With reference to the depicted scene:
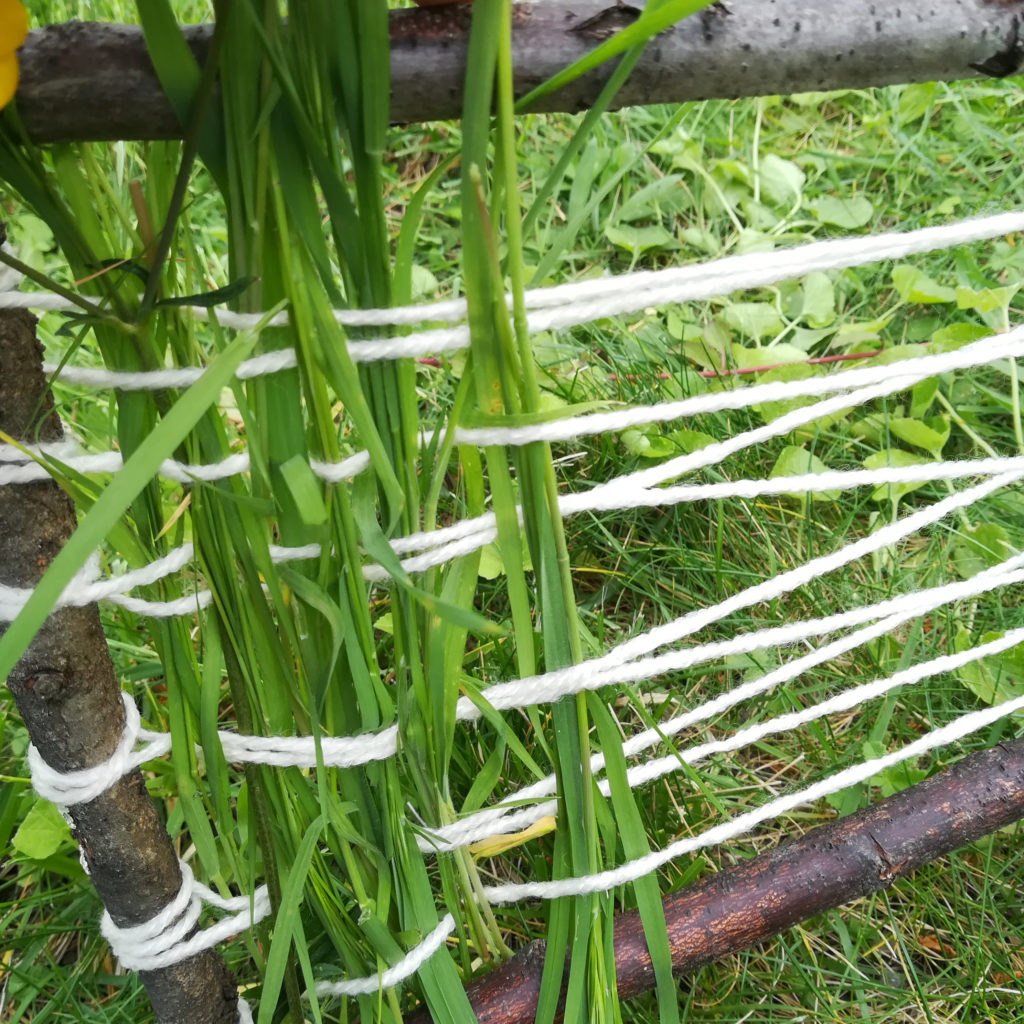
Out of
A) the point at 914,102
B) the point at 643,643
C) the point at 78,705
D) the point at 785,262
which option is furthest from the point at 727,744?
the point at 914,102

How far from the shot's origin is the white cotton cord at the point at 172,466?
0.55 m

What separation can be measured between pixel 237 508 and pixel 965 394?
1.33m

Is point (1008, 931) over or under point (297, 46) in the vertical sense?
under

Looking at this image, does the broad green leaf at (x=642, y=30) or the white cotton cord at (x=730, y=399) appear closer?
the broad green leaf at (x=642, y=30)

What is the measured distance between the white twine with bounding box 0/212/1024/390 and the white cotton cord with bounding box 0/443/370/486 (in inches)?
2.0

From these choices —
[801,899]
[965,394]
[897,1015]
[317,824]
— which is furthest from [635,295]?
[965,394]

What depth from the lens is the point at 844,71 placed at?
1.92 ft

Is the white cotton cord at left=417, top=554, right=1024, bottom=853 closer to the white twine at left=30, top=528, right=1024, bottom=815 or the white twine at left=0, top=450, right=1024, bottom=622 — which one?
the white twine at left=30, top=528, right=1024, bottom=815

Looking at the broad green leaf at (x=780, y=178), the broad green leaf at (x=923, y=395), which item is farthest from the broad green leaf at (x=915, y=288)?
the broad green leaf at (x=780, y=178)

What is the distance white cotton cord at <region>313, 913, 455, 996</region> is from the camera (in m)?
0.71

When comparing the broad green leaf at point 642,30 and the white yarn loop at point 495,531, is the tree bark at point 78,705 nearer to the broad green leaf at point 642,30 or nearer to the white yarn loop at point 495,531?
the white yarn loop at point 495,531

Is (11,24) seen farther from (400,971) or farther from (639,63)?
(400,971)

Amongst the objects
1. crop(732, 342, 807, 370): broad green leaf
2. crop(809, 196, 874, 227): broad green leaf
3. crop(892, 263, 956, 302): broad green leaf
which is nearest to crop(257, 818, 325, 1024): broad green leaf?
crop(732, 342, 807, 370): broad green leaf

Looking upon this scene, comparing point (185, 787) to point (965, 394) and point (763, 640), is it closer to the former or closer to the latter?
point (763, 640)
